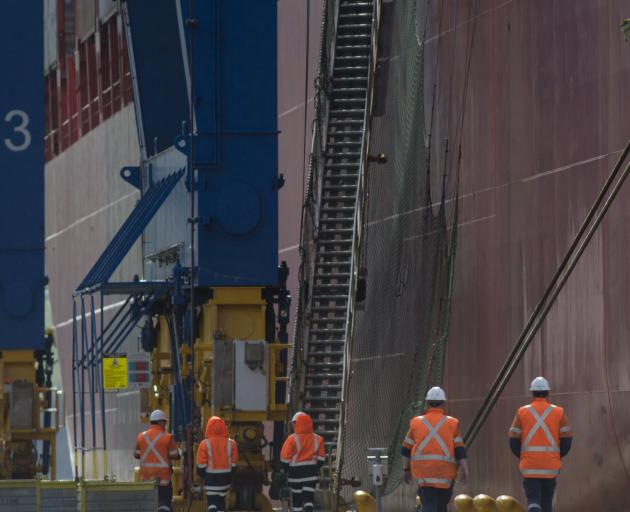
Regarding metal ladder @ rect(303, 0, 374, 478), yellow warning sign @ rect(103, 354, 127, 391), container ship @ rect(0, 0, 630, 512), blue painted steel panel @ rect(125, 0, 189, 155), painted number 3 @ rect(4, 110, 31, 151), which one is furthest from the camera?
blue painted steel panel @ rect(125, 0, 189, 155)

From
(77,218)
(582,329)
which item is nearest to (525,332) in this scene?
(582,329)

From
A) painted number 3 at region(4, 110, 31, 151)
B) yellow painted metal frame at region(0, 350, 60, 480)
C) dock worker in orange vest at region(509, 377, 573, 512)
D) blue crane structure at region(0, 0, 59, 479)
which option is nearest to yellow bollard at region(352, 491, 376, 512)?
dock worker in orange vest at region(509, 377, 573, 512)

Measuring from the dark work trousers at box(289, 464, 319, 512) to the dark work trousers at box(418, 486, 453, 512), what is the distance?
2885mm

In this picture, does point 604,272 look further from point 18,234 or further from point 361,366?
point 18,234

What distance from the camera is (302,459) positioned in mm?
20016

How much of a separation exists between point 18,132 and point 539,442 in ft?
43.2

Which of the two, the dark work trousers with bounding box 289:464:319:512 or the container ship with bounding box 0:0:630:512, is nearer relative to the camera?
the dark work trousers with bounding box 289:464:319:512

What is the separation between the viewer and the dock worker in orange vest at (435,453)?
1716 cm

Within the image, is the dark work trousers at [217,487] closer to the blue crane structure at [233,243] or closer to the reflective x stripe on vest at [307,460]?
the reflective x stripe on vest at [307,460]

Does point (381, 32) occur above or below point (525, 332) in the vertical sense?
above

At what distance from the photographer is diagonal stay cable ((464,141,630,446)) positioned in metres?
20.6

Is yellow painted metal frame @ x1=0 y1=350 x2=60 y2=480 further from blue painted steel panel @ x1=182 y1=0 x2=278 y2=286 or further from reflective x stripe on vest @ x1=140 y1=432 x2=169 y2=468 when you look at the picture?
reflective x stripe on vest @ x1=140 y1=432 x2=169 y2=468

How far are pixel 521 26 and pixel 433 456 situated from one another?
8.98m

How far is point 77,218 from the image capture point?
5050cm
